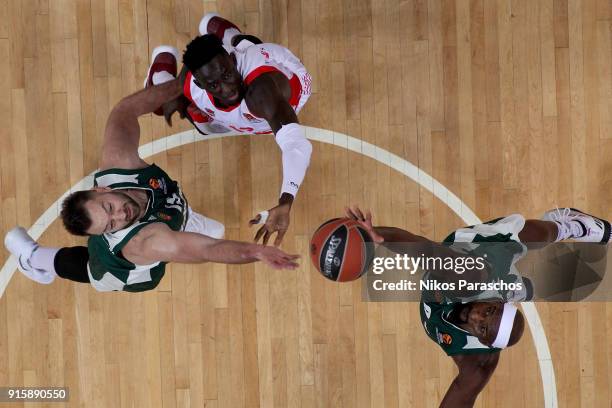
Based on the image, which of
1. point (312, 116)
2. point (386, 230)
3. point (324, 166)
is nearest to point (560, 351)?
point (386, 230)

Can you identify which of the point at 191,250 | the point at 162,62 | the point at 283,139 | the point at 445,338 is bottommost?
the point at 445,338

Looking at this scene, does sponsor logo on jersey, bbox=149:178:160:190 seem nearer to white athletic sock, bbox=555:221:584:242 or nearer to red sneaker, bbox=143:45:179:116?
red sneaker, bbox=143:45:179:116

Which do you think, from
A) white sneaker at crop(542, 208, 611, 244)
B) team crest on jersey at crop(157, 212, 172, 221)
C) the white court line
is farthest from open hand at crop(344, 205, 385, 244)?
white sneaker at crop(542, 208, 611, 244)

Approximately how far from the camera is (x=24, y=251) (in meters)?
4.87

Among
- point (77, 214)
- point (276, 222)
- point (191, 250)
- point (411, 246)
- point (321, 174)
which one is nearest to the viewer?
point (191, 250)

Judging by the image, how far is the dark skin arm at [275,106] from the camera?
3.82m

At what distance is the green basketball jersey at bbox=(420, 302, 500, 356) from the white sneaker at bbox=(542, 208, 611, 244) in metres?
1.21

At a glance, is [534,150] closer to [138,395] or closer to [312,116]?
[312,116]

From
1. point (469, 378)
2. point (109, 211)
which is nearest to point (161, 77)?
point (109, 211)

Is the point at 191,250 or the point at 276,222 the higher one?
the point at 276,222

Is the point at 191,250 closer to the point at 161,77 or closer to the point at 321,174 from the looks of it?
the point at 161,77

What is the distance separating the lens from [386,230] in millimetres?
4344

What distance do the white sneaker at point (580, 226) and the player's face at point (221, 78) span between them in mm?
2621

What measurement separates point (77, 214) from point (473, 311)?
2.50m
